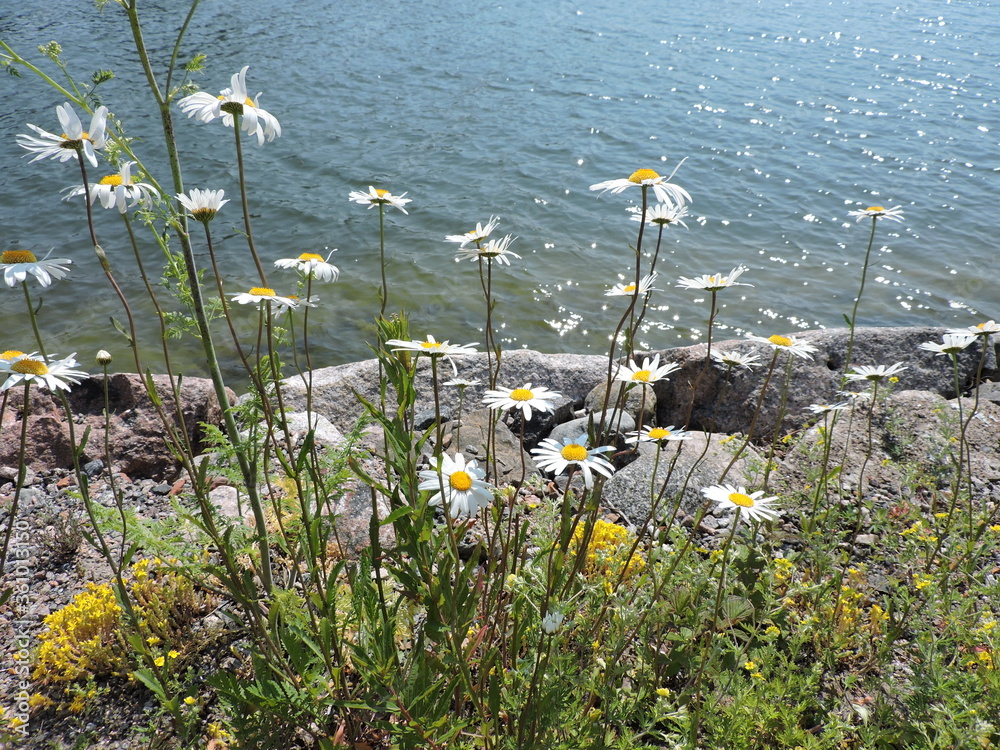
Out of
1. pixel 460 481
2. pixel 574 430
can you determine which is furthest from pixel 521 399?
pixel 574 430

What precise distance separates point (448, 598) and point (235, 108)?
1.35 meters

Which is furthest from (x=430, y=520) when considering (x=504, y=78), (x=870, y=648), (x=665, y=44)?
(x=665, y=44)

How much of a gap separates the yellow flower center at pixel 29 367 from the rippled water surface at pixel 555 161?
395 centimetres

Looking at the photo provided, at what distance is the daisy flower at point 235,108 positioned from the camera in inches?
71.1

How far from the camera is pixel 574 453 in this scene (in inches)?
72.9

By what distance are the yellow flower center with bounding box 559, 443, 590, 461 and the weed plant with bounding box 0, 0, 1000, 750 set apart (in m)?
0.02

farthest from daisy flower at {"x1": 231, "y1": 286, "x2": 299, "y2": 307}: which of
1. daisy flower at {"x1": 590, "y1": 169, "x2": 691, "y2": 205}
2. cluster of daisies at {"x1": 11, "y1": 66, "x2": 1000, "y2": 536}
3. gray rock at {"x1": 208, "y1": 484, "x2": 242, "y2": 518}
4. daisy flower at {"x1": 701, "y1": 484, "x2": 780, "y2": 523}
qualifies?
gray rock at {"x1": 208, "y1": 484, "x2": 242, "y2": 518}

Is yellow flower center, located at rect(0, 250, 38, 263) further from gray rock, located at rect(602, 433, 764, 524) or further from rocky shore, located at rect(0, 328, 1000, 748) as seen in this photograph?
gray rock, located at rect(602, 433, 764, 524)

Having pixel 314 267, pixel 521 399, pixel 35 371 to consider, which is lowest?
pixel 521 399

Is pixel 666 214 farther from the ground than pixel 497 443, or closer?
farther from the ground

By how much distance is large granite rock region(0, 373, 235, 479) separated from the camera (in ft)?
13.7

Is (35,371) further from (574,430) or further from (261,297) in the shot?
(574,430)

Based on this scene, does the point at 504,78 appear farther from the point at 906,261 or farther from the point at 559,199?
the point at 906,261

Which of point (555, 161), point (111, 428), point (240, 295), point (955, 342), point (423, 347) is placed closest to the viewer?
point (423, 347)
